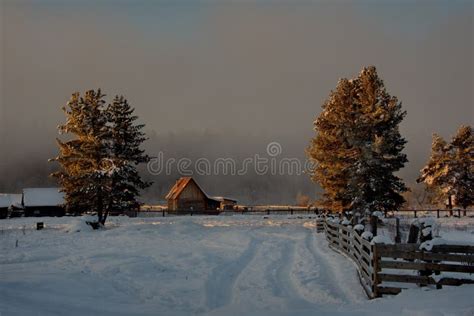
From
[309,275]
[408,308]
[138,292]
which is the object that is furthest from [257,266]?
[408,308]

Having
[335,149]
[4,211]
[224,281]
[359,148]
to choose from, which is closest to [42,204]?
[4,211]

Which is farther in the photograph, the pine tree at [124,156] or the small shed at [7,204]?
the small shed at [7,204]

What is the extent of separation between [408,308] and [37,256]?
16.0 meters

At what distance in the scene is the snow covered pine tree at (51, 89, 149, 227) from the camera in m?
40.4

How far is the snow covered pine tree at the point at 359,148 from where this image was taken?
113 feet

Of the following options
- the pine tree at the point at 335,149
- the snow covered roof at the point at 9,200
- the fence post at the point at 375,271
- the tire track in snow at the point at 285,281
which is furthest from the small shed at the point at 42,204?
the fence post at the point at 375,271

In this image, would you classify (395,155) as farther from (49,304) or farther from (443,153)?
(49,304)

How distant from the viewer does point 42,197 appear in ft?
221

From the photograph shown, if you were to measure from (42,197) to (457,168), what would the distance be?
56.9m

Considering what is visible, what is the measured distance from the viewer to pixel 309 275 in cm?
1530

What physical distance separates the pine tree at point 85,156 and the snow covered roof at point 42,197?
27633 millimetres

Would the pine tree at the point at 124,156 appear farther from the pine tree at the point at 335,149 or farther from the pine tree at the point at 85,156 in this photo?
the pine tree at the point at 335,149

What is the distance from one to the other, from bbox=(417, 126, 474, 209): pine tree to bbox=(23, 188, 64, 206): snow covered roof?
5180 cm

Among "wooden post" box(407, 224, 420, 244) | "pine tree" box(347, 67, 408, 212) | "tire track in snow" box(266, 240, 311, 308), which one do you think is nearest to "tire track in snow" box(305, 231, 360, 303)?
"tire track in snow" box(266, 240, 311, 308)
